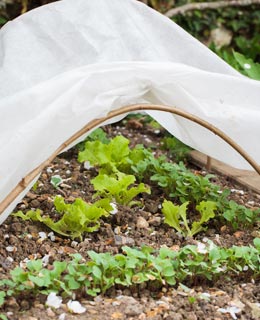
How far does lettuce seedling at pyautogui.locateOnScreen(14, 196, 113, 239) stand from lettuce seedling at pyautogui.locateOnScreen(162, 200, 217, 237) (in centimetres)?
22

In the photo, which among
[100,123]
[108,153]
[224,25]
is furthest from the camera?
[224,25]

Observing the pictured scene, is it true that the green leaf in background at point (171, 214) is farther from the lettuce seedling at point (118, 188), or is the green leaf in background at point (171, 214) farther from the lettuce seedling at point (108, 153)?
the lettuce seedling at point (108, 153)

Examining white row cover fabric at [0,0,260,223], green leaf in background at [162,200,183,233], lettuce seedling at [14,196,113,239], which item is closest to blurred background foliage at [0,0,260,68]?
white row cover fabric at [0,0,260,223]

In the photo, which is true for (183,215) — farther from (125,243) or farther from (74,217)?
(74,217)

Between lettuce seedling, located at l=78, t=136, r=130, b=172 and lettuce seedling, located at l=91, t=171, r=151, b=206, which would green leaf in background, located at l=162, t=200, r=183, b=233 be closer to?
lettuce seedling, located at l=91, t=171, r=151, b=206

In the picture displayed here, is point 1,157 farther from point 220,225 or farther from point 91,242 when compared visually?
point 220,225

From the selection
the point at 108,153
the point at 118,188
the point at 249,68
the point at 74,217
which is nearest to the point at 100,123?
the point at 74,217

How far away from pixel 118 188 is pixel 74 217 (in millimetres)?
311

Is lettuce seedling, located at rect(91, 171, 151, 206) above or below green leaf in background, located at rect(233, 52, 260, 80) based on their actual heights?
above

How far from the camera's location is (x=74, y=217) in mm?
2865

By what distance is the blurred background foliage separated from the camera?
544 cm

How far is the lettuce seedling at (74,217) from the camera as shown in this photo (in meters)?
2.87

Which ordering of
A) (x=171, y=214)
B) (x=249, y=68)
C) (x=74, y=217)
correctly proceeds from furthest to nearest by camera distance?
(x=249, y=68), (x=171, y=214), (x=74, y=217)

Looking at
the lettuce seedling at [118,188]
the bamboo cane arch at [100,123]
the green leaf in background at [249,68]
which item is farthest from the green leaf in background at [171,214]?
the green leaf in background at [249,68]
